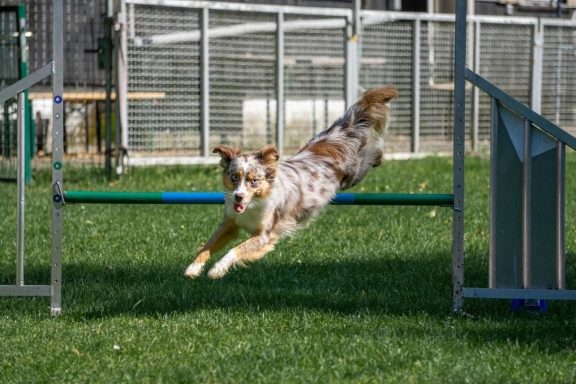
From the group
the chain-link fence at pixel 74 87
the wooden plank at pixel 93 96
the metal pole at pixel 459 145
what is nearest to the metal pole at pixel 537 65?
the wooden plank at pixel 93 96

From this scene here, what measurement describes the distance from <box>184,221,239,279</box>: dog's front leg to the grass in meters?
0.22

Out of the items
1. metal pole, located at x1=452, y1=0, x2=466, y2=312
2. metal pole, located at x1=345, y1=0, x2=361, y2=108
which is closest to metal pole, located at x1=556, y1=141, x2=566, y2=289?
metal pole, located at x1=452, y1=0, x2=466, y2=312

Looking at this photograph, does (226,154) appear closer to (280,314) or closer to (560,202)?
(280,314)

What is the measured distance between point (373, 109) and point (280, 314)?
2042mm

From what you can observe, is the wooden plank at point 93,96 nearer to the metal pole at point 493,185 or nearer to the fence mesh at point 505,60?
the fence mesh at point 505,60

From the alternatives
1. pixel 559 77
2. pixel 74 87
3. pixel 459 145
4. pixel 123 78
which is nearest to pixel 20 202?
pixel 459 145

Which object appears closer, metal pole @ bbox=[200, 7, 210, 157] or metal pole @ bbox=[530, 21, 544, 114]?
metal pole @ bbox=[200, 7, 210, 157]

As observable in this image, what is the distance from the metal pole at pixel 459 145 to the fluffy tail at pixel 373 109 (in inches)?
56.8

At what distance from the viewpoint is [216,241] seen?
650 cm

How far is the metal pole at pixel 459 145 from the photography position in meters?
→ 5.87

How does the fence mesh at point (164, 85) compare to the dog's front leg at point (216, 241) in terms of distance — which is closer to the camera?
the dog's front leg at point (216, 241)

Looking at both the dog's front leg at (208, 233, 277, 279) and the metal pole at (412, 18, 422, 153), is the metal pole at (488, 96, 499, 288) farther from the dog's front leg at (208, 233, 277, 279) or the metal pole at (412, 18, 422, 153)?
the metal pole at (412, 18, 422, 153)

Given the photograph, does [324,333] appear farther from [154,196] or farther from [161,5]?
[161,5]

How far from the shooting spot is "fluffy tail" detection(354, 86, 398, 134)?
7.39 meters
